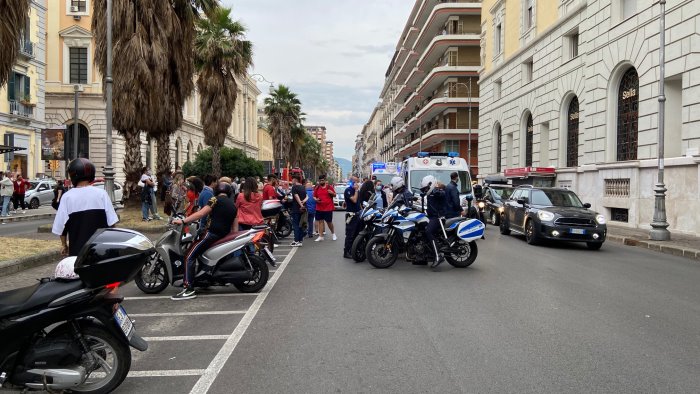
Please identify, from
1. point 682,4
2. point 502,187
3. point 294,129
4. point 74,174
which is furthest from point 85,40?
point 74,174

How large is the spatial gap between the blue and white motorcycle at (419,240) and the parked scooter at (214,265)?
9.13 feet

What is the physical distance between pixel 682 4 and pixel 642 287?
545 inches

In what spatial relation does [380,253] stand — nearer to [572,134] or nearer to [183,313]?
[183,313]

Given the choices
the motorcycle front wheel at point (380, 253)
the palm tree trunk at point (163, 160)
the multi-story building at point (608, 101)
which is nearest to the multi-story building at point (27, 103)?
the palm tree trunk at point (163, 160)

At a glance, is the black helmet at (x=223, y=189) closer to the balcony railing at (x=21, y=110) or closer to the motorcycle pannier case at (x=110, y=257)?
the motorcycle pannier case at (x=110, y=257)

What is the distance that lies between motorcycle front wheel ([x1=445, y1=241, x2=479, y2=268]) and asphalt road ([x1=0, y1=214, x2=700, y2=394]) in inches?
22.6

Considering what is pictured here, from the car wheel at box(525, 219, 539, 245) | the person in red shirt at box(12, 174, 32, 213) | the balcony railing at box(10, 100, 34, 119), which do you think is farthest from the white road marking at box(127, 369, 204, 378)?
the balcony railing at box(10, 100, 34, 119)

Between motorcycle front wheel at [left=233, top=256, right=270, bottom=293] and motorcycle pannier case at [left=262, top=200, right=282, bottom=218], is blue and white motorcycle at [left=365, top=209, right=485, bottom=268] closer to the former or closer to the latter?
motorcycle front wheel at [left=233, top=256, right=270, bottom=293]

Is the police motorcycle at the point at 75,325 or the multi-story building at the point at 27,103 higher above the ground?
the multi-story building at the point at 27,103

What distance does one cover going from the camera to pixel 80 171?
209 inches

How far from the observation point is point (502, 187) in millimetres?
23156

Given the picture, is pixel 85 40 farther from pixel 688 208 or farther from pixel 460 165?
pixel 688 208

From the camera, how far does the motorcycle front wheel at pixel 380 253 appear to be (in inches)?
403

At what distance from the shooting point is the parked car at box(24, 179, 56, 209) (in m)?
28.2
